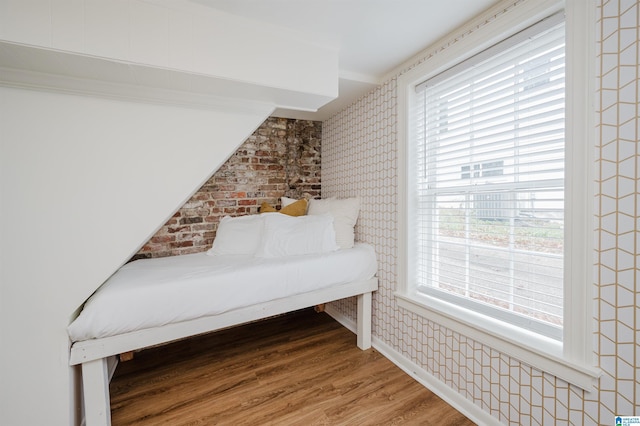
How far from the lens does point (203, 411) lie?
1.63 m

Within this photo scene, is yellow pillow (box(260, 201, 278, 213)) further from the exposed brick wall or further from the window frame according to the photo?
the window frame

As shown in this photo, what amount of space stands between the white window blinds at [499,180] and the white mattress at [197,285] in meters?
0.73

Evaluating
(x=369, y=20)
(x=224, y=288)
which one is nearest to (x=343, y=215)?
(x=224, y=288)

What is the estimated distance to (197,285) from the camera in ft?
5.24

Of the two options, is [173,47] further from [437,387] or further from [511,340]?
[437,387]

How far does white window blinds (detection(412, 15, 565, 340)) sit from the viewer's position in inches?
50.2

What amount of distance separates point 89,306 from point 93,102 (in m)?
1.09

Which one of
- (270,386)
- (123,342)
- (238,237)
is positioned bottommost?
(270,386)

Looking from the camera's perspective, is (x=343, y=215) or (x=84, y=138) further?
(x=343, y=215)

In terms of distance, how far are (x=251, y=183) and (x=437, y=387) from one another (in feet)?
7.75

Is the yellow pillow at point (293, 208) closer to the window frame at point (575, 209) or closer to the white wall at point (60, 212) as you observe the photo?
the white wall at point (60, 212)

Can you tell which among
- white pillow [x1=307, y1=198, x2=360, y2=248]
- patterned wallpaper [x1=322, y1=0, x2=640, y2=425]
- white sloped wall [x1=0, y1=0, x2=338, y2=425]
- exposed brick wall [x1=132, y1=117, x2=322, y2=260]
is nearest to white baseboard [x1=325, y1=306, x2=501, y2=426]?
patterned wallpaper [x1=322, y1=0, x2=640, y2=425]

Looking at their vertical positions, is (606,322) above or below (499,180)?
below

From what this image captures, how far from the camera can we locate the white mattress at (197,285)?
→ 1.40 m
